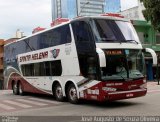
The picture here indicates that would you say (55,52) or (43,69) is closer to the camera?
(55,52)

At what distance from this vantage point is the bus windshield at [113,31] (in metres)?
14.9

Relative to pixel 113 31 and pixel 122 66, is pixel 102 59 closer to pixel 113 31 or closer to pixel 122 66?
pixel 122 66

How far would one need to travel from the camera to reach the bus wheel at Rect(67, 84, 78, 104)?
16375mm

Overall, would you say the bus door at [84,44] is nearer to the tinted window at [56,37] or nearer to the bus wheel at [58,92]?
the tinted window at [56,37]

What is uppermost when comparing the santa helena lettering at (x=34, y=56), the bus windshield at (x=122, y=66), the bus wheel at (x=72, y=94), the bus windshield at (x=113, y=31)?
the bus windshield at (x=113, y=31)

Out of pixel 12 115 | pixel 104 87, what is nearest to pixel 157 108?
pixel 104 87

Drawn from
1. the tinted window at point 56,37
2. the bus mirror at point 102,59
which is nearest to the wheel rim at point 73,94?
the tinted window at point 56,37

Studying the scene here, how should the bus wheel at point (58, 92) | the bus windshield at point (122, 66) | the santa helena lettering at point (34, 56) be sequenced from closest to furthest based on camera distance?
1. the bus windshield at point (122, 66)
2. the bus wheel at point (58, 92)
3. the santa helena lettering at point (34, 56)

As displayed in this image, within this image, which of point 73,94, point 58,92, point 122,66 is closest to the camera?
point 122,66

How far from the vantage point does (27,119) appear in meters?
12.5

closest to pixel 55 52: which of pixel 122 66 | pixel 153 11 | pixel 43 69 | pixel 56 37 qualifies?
pixel 56 37

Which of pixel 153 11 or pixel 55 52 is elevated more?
pixel 153 11

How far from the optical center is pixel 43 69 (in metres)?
19.4

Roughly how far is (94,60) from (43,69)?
212 inches
